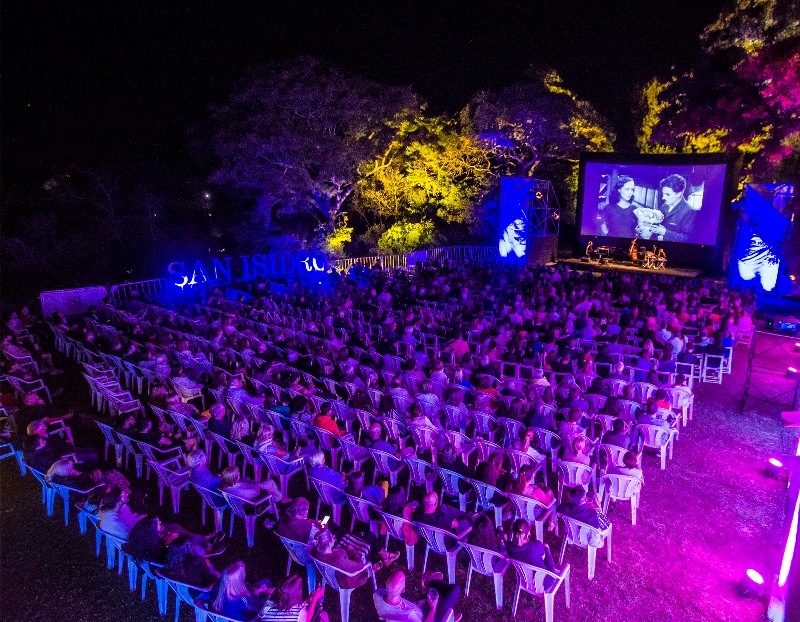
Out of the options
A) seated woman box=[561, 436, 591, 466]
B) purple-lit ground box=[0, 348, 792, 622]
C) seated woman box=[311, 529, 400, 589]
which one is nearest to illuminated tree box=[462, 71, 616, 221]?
purple-lit ground box=[0, 348, 792, 622]

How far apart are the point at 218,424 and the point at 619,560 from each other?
480 centimetres

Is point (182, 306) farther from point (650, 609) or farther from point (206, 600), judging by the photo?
point (650, 609)

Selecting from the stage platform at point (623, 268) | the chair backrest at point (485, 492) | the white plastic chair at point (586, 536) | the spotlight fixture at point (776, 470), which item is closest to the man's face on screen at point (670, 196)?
the stage platform at point (623, 268)

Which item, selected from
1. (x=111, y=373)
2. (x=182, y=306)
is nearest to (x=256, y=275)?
(x=182, y=306)

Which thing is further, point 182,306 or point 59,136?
point 59,136

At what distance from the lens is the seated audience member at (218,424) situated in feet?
22.2

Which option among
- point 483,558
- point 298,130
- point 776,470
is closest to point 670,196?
point 298,130

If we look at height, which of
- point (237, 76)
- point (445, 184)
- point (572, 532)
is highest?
point (237, 76)

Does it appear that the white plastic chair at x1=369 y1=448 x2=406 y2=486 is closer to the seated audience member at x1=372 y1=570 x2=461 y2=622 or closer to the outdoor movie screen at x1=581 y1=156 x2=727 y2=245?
the seated audience member at x1=372 y1=570 x2=461 y2=622

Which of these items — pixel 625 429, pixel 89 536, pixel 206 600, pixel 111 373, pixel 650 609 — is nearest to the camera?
pixel 206 600

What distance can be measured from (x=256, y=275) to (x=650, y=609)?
17.1m

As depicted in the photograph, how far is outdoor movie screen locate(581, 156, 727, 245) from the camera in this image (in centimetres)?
2136

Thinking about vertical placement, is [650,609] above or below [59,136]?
below

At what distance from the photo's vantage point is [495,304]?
43.9 feet
